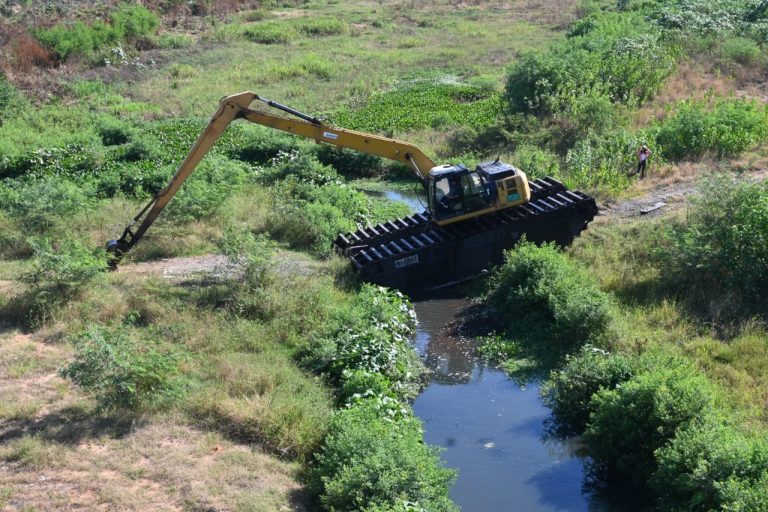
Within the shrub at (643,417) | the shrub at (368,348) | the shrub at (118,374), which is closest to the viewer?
the shrub at (643,417)

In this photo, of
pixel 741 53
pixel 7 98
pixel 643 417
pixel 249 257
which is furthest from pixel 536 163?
pixel 7 98

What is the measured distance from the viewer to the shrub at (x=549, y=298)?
53.6ft

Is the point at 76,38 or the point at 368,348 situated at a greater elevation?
the point at 76,38

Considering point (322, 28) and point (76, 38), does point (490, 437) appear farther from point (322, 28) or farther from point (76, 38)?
point (322, 28)

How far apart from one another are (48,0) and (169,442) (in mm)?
41162

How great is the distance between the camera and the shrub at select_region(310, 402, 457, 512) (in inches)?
455

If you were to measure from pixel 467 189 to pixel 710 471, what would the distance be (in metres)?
9.72

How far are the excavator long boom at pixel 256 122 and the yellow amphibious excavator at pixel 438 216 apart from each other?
0.02 m

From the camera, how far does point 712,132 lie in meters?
24.9

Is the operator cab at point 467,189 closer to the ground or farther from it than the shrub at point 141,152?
farther from it

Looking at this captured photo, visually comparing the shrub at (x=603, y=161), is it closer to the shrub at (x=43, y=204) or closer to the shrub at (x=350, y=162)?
the shrub at (x=350, y=162)

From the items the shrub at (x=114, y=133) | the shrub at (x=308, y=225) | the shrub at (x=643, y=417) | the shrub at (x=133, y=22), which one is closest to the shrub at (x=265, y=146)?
the shrub at (x=114, y=133)

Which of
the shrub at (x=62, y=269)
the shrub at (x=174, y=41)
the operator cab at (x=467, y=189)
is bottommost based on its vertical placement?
the shrub at (x=62, y=269)

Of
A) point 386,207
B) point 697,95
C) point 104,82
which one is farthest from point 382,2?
point 386,207
